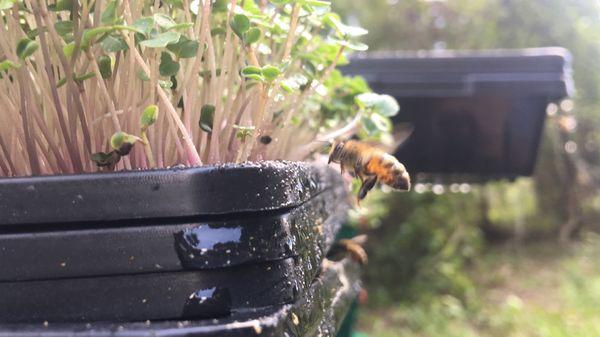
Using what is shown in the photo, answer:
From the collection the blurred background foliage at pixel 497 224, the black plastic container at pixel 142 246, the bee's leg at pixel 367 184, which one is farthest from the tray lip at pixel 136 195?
the blurred background foliage at pixel 497 224

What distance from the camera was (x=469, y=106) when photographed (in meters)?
2.40

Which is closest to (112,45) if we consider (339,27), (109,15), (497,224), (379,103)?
(109,15)

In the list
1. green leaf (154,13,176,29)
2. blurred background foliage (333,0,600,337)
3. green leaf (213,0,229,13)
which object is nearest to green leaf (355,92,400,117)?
green leaf (213,0,229,13)

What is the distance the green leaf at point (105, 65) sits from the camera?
2.24ft

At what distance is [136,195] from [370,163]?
537mm

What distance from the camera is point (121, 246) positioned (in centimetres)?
53

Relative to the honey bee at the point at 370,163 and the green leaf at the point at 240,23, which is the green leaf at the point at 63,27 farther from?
the honey bee at the point at 370,163

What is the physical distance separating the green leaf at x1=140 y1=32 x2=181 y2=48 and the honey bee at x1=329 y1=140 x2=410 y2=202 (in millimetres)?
439

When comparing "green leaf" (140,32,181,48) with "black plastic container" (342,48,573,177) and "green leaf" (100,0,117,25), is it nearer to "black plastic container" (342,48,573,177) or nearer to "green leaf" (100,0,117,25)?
"green leaf" (100,0,117,25)

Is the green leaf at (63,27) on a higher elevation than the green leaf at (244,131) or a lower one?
higher

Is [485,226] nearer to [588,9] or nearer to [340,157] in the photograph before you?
[588,9]

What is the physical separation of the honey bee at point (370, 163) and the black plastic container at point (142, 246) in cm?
46

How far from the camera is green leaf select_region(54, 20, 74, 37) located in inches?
25.7

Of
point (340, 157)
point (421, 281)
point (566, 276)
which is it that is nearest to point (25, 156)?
point (340, 157)
